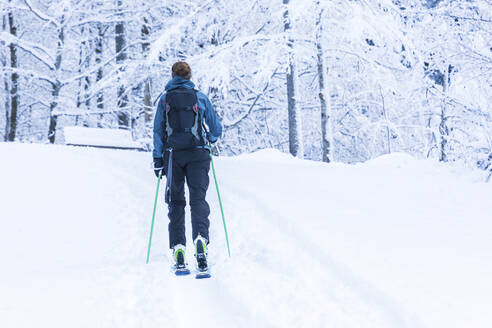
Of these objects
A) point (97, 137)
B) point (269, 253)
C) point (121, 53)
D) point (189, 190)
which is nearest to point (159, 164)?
point (189, 190)

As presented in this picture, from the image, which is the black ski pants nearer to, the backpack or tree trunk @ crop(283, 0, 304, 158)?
the backpack

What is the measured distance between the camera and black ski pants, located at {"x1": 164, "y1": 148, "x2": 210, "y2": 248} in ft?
15.1

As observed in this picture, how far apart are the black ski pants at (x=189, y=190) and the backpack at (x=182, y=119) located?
10cm

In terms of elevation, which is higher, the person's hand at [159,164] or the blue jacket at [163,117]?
the blue jacket at [163,117]

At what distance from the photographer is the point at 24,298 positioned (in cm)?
373

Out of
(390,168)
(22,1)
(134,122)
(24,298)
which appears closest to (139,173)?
Answer: (390,168)

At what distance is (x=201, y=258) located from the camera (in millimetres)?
4457

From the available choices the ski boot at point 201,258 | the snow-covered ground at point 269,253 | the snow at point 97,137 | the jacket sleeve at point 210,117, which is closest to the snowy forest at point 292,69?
the snow at point 97,137

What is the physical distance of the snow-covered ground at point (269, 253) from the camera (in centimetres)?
347

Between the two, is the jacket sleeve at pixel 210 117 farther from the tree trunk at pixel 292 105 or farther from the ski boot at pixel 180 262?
the tree trunk at pixel 292 105

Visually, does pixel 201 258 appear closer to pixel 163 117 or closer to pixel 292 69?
pixel 163 117

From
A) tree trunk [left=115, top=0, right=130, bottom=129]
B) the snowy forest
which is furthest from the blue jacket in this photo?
tree trunk [left=115, top=0, right=130, bottom=129]

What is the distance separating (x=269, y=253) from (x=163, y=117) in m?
1.84

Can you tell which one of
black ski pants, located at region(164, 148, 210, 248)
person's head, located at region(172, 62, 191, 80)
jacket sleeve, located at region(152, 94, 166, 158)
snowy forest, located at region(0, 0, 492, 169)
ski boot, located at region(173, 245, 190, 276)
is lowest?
ski boot, located at region(173, 245, 190, 276)
